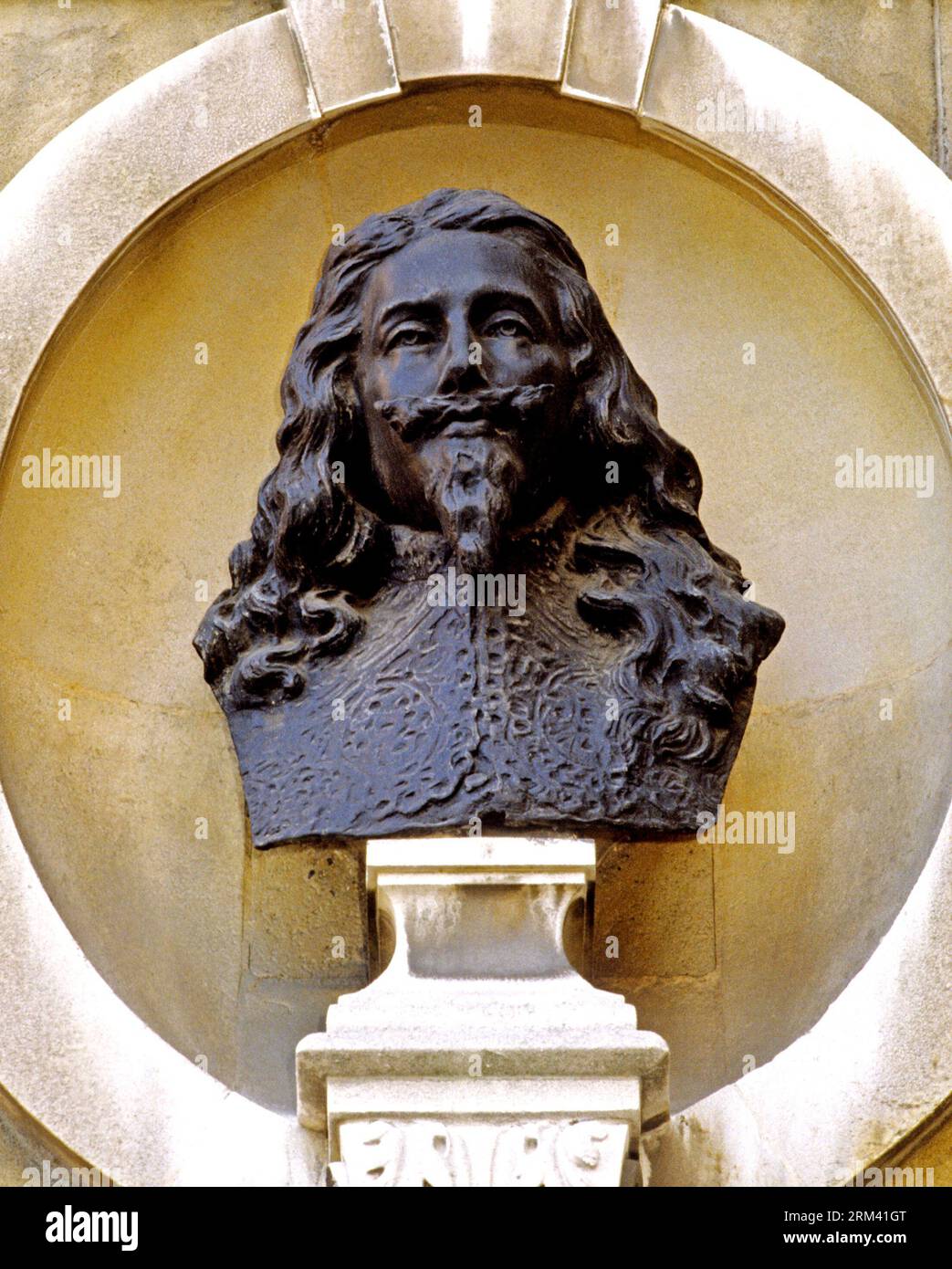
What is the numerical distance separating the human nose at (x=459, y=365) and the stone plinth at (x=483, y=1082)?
0.95m

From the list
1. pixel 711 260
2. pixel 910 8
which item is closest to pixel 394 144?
pixel 711 260

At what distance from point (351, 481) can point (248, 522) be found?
61 cm

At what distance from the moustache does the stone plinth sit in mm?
894

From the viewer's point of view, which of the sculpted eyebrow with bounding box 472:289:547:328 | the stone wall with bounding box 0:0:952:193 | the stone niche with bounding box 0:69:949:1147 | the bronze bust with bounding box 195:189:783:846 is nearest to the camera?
the bronze bust with bounding box 195:189:783:846

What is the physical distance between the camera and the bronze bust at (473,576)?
4621 millimetres

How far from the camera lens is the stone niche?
5.05 meters

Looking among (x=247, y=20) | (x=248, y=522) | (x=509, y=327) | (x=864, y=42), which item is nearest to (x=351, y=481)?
(x=509, y=327)

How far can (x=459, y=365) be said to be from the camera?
4715 millimetres

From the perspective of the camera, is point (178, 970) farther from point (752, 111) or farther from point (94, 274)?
point (752, 111)

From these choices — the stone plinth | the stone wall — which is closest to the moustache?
the stone plinth

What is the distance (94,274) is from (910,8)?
1649 millimetres

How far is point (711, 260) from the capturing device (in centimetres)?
557

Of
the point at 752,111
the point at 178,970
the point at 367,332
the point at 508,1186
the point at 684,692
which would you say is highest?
the point at 752,111

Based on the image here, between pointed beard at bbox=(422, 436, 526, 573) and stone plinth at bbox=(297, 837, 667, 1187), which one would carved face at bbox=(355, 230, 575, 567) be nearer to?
pointed beard at bbox=(422, 436, 526, 573)
